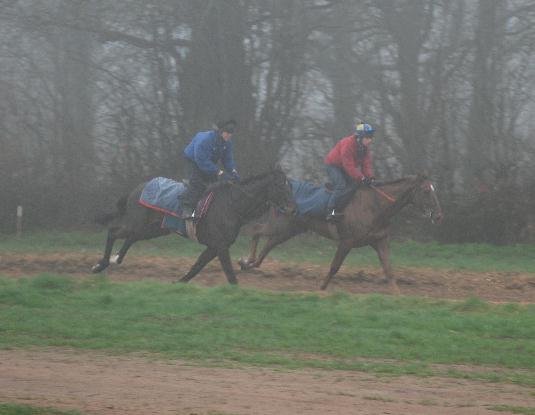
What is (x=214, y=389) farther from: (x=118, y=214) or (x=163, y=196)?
(x=118, y=214)

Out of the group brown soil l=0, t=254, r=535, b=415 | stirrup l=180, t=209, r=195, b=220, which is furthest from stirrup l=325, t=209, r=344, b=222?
brown soil l=0, t=254, r=535, b=415

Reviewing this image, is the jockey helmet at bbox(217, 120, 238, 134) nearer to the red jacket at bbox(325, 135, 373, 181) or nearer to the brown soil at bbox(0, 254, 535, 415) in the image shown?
the red jacket at bbox(325, 135, 373, 181)

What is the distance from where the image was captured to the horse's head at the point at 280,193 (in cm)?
1664

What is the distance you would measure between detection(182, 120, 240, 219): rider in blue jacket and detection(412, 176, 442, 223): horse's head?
2925 mm

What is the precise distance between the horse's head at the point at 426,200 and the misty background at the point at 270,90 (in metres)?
9.34

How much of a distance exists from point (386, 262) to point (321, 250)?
7.56 metres

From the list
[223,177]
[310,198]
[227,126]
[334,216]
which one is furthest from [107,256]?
[334,216]

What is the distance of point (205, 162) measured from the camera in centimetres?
1653

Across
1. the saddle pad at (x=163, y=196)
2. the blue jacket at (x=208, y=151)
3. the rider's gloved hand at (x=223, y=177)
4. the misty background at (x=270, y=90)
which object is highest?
the misty background at (x=270, y=90)

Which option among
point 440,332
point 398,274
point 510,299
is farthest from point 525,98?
point 440,332

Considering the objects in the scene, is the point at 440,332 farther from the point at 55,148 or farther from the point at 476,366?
the point at 55,148

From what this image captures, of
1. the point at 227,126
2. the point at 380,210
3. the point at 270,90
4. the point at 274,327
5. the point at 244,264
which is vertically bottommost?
the point at 274,327

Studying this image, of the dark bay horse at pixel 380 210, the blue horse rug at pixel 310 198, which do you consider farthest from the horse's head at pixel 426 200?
the blue horse rug at pixel 310 198

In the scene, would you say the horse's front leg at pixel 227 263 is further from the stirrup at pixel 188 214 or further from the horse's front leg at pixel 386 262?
the horse's front leg at pixel 386 262
